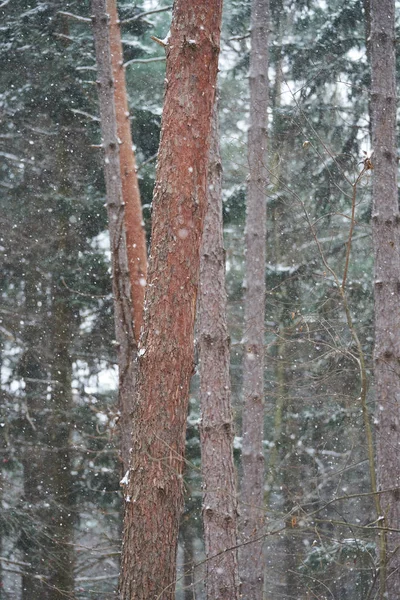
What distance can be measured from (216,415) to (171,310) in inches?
81.1

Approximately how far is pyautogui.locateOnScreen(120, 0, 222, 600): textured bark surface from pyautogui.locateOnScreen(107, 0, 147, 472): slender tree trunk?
2312 mm

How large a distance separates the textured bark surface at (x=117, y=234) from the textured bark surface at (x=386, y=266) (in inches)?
94.7

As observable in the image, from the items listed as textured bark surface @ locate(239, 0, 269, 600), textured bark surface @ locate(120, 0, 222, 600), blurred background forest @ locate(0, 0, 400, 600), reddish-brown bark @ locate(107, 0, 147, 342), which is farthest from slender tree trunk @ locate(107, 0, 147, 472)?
blurred background forest @ locate(0, 0, 400, 600)

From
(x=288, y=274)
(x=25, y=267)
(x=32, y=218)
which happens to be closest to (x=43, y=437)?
(x=25, y=267)

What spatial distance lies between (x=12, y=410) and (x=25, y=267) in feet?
7.78

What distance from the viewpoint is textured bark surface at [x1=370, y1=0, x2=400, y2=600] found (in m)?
6.04

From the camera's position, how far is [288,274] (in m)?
11.2

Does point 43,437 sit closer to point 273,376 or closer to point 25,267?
point 25,267

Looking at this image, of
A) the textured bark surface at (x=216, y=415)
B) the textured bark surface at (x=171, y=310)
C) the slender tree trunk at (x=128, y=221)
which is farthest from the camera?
the slender tree trunk at (x=128, y=221)

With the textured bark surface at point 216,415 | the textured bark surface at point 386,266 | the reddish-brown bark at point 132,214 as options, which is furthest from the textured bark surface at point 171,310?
the textured bark surface at point 386,266

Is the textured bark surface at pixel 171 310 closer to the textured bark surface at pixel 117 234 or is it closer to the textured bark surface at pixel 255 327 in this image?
the textured bark surface at pixel 117 234

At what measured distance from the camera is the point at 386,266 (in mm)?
6293

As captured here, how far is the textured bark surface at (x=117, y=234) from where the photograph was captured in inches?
249

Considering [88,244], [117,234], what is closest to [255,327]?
[117,234]
